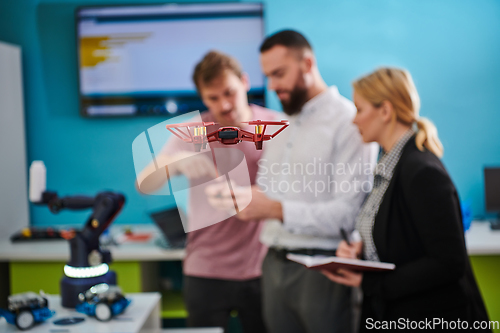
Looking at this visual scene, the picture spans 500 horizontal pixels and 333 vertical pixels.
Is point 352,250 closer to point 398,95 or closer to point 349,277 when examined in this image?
point 349,277

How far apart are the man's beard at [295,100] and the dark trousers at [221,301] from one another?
940 mm

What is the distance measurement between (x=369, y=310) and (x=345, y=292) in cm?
23

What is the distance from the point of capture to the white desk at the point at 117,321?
96 cm

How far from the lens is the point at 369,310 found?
3.49 ft

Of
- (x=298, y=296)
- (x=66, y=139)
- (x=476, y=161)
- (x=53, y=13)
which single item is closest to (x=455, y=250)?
(x=298, y=296)

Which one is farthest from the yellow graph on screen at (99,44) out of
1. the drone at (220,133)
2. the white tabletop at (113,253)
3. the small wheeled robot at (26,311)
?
the drone at (220,133)

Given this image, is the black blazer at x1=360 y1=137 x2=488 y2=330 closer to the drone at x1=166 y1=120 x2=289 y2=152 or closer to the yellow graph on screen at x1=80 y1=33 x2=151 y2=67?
the drone at x1=166 y1=120 x2=289 y2=152

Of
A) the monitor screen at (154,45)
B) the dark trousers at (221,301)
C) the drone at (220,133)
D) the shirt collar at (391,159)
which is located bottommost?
the dark trousers at (221,301)

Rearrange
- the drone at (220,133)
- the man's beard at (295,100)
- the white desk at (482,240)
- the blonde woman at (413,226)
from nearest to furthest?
the drone at (220,133) < the man's beard at (295,100) < the blonde woman at (413,226) < the white desk at (482,240)

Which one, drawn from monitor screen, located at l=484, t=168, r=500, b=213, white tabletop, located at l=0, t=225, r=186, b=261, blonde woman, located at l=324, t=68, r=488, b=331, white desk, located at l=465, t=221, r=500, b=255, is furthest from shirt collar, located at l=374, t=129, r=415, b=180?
monitor screen, located at l=484, t=168, r=500, b=213

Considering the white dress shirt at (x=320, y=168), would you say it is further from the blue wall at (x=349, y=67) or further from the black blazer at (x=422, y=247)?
the blue wall at (x=349, y=67)

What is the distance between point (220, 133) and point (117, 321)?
29.7 inches

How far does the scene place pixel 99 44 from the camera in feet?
7.68

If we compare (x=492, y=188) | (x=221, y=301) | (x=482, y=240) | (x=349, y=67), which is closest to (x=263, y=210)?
(x=221, y=301)
